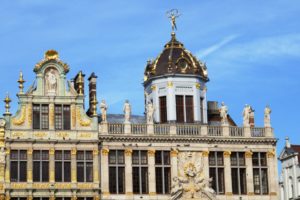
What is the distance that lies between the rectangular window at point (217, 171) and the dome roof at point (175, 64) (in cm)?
636

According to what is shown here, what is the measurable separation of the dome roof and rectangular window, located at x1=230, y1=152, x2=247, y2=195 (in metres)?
6.69

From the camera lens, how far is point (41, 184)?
58.8 metres

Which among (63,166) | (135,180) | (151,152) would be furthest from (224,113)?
(63,166)

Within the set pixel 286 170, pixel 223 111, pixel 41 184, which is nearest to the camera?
pixel 41 184

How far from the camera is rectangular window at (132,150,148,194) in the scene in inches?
2403

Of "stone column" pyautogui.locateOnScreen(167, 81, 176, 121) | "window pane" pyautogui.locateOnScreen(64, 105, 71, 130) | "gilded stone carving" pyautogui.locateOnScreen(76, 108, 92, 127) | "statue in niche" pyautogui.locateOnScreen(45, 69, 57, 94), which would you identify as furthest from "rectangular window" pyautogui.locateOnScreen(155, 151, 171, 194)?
"statue in niche" pyautogui.locateOnScreen(45, 69, 57, 94)

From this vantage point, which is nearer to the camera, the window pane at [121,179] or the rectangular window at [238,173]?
the window pane at [121,179]

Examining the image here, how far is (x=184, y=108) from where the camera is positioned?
6419cm

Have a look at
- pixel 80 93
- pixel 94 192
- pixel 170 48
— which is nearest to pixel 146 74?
pixel 170 48

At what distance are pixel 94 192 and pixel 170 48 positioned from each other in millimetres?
13631

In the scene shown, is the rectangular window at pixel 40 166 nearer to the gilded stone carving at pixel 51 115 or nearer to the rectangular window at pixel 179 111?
the gilded stone carving at pixel 51 115

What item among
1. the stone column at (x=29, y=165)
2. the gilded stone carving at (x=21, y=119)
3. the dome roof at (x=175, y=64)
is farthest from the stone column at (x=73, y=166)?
the dome roof at (x=175, y=64)

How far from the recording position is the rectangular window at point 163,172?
61.6 m

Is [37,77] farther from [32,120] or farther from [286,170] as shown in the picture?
[286,170]
